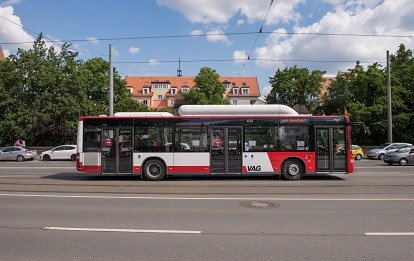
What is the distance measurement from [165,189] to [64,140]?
1281 inches

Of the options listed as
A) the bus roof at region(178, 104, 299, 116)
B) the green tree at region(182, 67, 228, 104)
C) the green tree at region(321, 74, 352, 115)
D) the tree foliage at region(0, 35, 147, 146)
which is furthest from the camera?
the green tree at region(182, 67, 228, 104)

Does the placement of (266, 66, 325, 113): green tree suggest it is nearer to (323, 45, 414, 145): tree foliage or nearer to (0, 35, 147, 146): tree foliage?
(323, 45, 414, 145): tree foliage

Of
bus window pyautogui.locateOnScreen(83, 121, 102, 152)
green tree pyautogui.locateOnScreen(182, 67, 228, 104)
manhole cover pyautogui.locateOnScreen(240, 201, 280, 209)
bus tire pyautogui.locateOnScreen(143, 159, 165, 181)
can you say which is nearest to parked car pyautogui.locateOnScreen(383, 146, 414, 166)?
bus tire pyautogui.locateOnScreen(143, 159, 165, 181)

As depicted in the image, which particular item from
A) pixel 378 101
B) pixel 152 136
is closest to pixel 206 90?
pixel 378 101

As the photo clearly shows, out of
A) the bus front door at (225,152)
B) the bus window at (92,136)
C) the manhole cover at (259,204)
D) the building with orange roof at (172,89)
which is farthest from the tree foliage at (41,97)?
the building with orange roof at (172,89)

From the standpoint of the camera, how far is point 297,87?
2731 inches

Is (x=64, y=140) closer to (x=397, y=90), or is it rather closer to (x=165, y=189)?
(x=165, y=189)

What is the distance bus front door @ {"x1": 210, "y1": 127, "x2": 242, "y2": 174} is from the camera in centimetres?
1560

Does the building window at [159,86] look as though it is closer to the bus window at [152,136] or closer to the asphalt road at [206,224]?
the bus window at [152,136]

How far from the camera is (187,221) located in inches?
305

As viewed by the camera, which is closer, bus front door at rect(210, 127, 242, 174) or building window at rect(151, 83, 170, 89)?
bus front door at rect(210, 127, 242, 174)

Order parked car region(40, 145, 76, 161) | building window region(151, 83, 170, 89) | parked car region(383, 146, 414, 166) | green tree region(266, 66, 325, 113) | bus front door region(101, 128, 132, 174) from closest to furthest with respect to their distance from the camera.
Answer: bus front door region(101, 128, 132, 174) < parked car region(383, 146, 414, 166) < parked car region(40, 145, 76, 161) < green tree region(266, 66, 325, 113) < building window region(151, 83, 170, 89)

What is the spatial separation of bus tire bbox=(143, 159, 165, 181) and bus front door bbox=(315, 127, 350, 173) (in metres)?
6.13

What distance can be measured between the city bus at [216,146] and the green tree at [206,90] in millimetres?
57713
